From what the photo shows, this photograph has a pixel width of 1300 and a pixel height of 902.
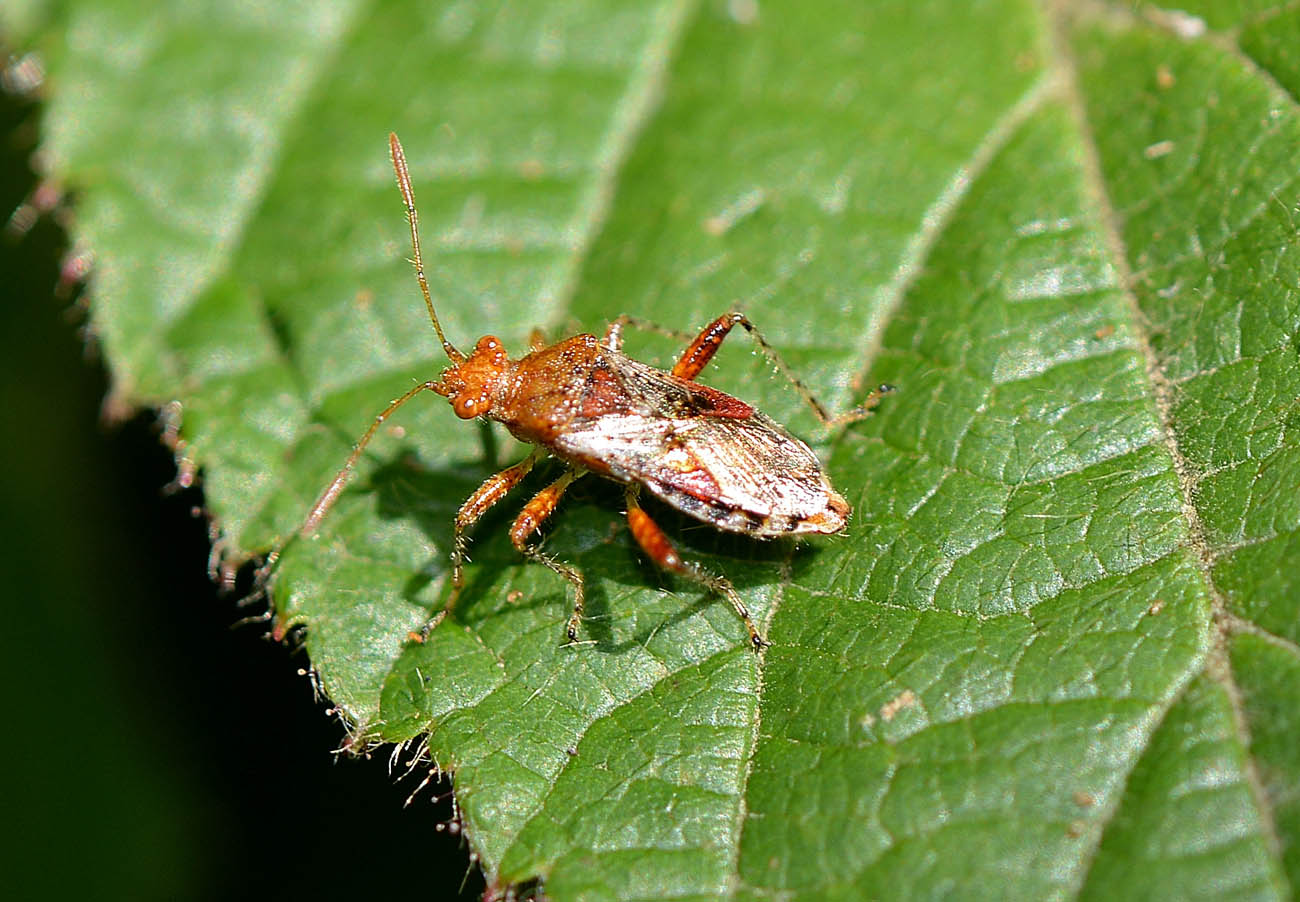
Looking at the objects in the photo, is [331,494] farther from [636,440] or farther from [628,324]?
[628,324]

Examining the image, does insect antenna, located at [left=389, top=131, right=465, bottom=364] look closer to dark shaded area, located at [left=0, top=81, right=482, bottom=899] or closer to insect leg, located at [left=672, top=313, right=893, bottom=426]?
insect leg, located at [left=672, top=313, right=893, bottom=426]

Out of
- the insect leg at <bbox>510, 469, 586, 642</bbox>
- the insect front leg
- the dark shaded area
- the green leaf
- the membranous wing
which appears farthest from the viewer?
the dark shaded area

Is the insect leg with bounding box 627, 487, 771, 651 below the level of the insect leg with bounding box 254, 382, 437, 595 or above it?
below

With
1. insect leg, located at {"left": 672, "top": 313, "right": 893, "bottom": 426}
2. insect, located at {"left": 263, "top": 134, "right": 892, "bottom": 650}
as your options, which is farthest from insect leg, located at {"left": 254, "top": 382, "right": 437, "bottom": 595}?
insect leg, located at {"left": 672, "top": 313, "right": 893, "bottom": 426}

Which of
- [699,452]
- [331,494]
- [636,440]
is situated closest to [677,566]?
[699,452]

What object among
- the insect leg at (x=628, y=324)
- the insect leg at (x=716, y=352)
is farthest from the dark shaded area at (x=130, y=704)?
the insect leg at (x=716, y=352)

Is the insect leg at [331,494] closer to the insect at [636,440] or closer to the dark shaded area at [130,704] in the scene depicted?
the insect at [636,440]

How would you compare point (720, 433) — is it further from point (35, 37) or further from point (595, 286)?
point (35, 37)
